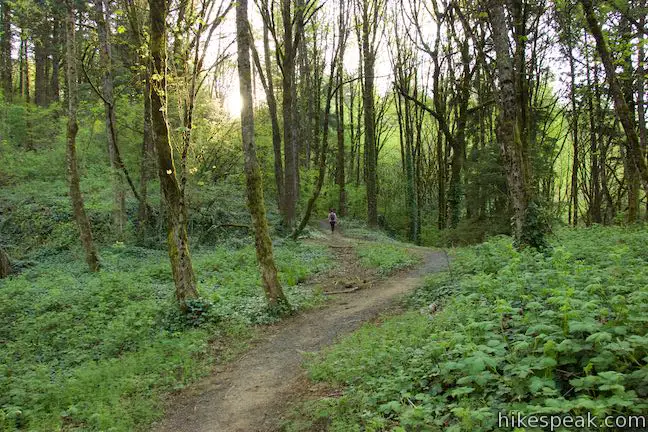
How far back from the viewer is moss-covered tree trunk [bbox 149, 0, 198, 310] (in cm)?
813

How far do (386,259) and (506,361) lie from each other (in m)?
10.2

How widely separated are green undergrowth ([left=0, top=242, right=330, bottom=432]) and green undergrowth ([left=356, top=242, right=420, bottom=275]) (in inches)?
81.8

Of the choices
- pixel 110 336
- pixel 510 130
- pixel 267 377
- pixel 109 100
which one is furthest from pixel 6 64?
pixel 510 130

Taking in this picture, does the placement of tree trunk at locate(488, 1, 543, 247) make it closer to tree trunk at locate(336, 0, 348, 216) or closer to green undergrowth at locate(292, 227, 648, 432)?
green undergrowth at locate(292, 227, 648, 432)

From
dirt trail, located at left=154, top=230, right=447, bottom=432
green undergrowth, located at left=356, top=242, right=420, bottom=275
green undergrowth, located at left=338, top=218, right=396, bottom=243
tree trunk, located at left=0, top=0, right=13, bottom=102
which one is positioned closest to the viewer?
dirt trail, located at left=154, top=230, right=447, bottom=432

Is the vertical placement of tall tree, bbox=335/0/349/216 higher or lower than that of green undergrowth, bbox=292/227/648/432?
higher

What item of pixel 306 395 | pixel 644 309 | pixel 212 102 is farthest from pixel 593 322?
pixel 212 102

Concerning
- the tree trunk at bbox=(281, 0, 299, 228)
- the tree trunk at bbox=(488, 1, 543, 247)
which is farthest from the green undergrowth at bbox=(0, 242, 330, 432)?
the tree trunk at bbox=(281, 0, 299, 228)

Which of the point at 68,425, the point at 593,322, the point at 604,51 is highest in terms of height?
the point at 604,51

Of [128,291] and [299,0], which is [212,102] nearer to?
[299,0]

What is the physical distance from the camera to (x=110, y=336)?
7.85 meters

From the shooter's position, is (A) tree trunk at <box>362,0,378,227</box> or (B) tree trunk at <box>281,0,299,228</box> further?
(A) tree trunk at <box>362,0,378,227</box>

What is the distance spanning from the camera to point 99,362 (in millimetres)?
7051

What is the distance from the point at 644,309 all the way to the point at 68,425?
6.48 m
